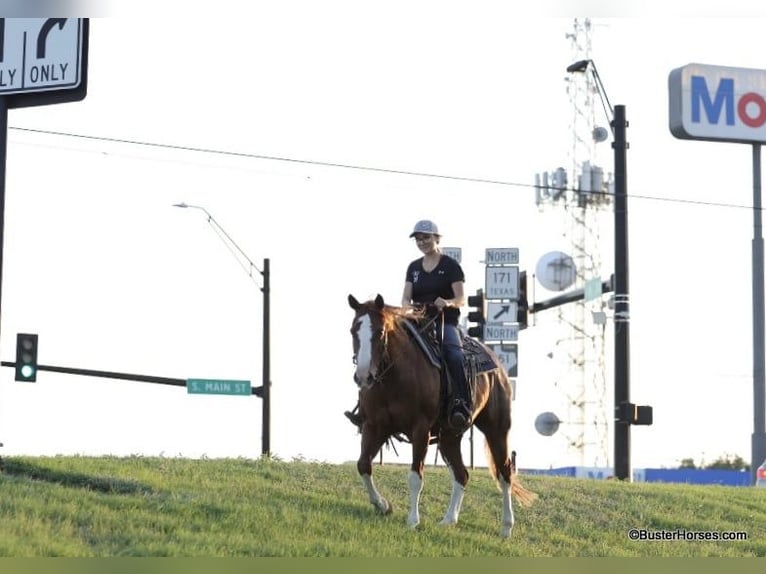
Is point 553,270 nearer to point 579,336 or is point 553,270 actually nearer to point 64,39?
point 579,336

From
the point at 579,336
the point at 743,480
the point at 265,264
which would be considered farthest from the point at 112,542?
the point at 579,336

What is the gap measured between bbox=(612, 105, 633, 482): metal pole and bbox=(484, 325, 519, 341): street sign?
4958 mm

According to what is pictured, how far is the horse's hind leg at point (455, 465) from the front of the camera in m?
17.9

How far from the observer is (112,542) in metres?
15.0

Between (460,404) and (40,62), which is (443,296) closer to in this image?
(460,404)

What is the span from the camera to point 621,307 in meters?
35.2

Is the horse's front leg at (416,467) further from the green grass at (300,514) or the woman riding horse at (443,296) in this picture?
the woman riding horse at (443,296)

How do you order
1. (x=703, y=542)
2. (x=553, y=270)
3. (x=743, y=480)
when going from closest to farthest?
1. (x=703, y=542)
2. (x=553, y=270)
3. (x=743, y=480)

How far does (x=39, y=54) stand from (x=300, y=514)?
7.91 meters

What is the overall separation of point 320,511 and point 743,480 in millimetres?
42146

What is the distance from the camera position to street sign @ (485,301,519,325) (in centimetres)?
4031

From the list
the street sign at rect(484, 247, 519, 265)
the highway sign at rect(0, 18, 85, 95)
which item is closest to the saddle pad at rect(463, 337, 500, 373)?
the highway sign at rect(0, 18, 85, 95)

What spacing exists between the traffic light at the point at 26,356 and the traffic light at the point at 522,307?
1305 centimetres

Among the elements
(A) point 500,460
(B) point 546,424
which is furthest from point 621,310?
(B) point 546,424
